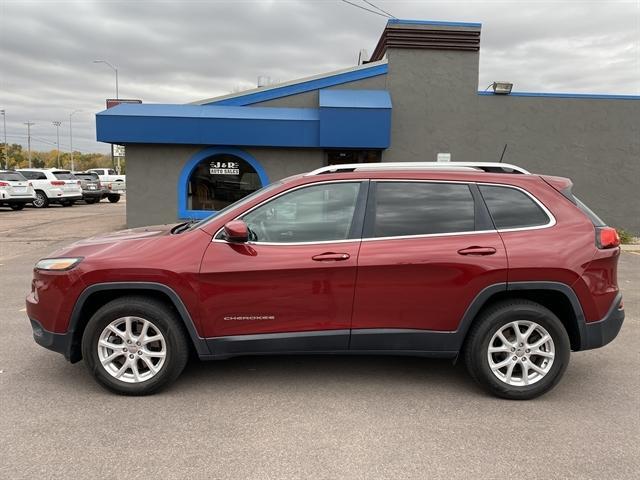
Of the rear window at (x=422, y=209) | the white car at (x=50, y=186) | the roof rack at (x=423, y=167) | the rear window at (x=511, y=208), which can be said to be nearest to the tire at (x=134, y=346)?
the roof rack at (x=423, y=167)

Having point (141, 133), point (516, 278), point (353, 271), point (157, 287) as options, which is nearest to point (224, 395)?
point (157, 287)

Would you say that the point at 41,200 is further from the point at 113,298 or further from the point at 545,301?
the point at 545,301

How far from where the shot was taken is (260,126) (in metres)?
12.0

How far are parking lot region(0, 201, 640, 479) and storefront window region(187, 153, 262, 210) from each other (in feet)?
27.7

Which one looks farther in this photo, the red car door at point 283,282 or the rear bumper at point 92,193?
the rear bumper at point 92,193

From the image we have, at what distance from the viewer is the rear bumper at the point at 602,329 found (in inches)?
148

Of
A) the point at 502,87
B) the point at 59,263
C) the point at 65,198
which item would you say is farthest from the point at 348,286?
the point at 65,198

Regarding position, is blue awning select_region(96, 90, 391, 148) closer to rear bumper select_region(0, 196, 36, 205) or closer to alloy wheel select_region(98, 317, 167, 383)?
alloy wheel select_region(98, 317, 167, 383)

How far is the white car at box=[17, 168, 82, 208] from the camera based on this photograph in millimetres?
21906

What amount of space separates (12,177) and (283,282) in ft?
68.7

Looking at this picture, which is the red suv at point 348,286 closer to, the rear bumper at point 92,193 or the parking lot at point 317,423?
the parking lot at point 317,423

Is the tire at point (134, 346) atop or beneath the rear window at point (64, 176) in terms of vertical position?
beneath

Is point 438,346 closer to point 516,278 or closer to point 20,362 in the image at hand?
point 516,278

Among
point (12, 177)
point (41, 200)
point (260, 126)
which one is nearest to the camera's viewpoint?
point (260, 126)
